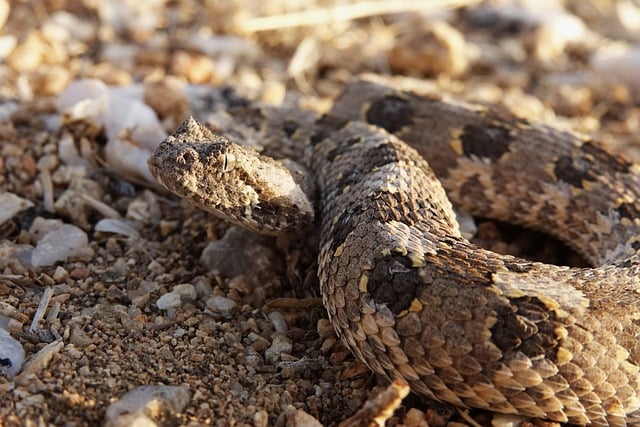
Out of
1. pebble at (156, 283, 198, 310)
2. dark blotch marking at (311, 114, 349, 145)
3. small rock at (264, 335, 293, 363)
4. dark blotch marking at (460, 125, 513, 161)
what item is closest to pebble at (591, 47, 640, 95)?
dark blotch marking at (460, 125, 513, 161)

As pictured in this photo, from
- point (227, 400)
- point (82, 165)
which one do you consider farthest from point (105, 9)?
point (227, 400)

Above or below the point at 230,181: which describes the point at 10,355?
below

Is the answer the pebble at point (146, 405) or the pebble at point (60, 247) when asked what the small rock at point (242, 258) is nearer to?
the pebble at point (60, 247)

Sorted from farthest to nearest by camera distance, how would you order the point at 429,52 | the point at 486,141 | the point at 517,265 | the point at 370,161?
the point at 429,52, the point at 486,141, the point at 370,161, the point at 517,265

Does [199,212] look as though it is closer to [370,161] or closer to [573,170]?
[370,161]

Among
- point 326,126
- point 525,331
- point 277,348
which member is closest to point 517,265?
point 525,331

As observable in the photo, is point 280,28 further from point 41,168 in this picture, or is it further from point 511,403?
point 511,403

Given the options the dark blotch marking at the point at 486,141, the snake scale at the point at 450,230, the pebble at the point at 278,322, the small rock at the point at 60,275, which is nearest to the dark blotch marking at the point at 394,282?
the snake scale at the point at 450,230
